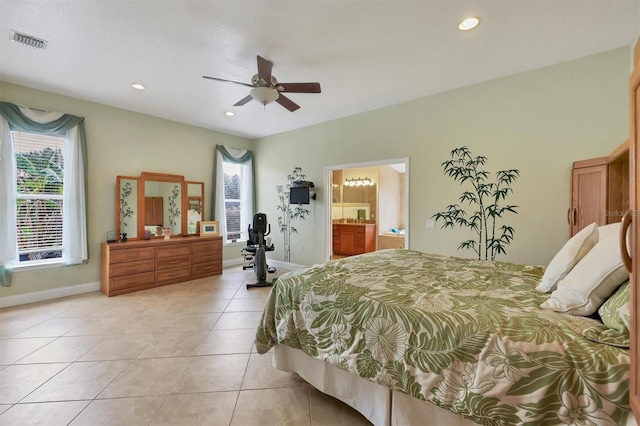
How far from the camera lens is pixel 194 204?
5.15 m

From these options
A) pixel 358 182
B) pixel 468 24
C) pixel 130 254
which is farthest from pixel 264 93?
pixel 358 182

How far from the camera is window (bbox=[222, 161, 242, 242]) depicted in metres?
5.78

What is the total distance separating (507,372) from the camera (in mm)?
1037

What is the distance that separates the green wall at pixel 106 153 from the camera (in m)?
3.59

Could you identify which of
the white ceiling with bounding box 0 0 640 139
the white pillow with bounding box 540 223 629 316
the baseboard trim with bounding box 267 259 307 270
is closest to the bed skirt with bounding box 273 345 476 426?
the white pillow with bounding box 540 223 629 316

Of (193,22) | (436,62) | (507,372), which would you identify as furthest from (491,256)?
(193,22)

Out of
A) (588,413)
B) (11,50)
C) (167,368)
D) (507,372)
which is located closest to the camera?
(588,413)

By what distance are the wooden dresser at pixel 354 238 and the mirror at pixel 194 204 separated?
11.3 ft

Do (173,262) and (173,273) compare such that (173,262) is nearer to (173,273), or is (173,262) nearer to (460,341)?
(173,273)

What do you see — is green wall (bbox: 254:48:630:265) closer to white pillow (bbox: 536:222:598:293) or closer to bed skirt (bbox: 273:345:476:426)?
white pillow (bbox: 536:222:598:293)

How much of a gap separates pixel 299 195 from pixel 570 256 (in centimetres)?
417

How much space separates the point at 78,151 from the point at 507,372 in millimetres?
5273

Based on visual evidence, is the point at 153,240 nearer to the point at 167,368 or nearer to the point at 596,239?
the point at 167,368

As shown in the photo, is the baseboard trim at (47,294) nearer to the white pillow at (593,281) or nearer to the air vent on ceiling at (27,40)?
the air vent on ceiling at (27,40)
